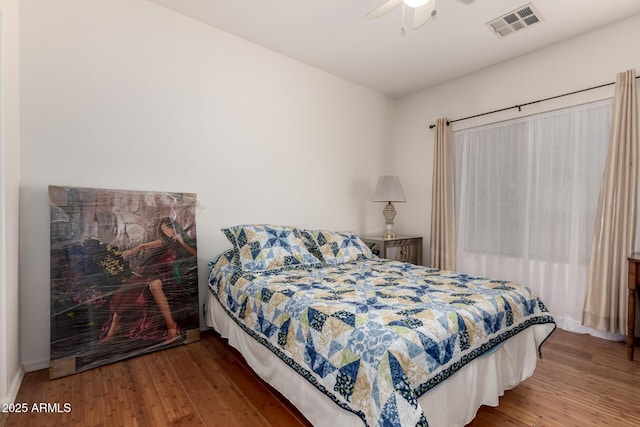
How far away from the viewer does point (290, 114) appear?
3.27 meters

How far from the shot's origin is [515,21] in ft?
8.27

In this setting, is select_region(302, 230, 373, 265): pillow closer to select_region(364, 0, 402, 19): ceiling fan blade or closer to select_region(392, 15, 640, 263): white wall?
select_region(392, 15, 640, 263): white wall

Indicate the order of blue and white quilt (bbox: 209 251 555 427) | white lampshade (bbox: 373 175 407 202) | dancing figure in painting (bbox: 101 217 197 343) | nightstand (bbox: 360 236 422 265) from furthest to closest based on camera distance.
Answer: white lampshade (bbox: 373 175 407 202) < nightstand (bbox: 360 236 422 265) < dancing figure in painting (bbox: 101 217 197 343) < blue and white quilt (bbox: 209 251 555 427)

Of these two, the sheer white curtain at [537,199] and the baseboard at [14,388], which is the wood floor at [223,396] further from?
the sheer white curtain at [537,199]

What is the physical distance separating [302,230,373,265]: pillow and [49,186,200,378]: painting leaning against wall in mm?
1074

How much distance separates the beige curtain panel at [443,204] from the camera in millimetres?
3580

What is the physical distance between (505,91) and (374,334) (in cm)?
321

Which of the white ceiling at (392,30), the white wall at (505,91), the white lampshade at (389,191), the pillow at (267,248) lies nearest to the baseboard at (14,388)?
the pillow at (267,248)

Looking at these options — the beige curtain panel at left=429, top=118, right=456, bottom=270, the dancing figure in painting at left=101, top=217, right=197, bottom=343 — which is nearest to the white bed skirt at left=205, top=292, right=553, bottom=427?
the dancing figure in painting at left=101, top=217, right=197, bottom=343

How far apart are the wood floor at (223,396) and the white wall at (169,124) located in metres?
0.56

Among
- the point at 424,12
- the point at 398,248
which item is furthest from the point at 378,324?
the point at 398,248

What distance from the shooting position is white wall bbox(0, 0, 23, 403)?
1.53 m

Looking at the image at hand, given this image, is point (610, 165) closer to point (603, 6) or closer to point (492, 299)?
point (603, 6)

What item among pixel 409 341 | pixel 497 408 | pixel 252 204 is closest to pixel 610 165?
pixel 497 408
